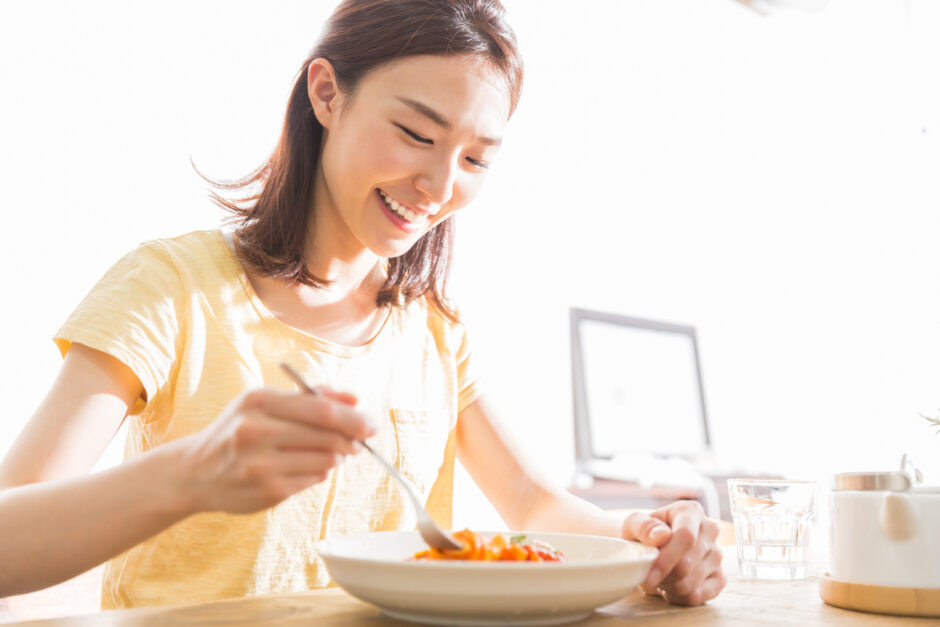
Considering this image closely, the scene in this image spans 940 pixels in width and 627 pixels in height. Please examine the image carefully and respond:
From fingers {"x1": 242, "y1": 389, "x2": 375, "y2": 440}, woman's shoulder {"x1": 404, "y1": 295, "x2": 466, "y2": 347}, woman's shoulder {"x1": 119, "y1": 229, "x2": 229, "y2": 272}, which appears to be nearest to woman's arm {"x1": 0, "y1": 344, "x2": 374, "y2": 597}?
fingers {"x1": 242, "y1": 389, "x2": 375, "y2": 440}

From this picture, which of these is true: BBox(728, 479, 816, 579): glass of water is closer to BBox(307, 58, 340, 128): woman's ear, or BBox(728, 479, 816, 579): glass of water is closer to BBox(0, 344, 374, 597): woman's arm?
BBox(0, 344, 374, 597): woman's arm

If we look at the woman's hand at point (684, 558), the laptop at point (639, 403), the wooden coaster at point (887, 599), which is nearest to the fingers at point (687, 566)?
the woman's hand at point (684, 558)

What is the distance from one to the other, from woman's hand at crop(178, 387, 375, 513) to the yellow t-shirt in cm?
43

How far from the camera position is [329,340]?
1162mm

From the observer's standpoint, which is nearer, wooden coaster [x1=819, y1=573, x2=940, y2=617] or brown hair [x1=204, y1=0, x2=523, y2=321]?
wooden coaster [x1=819, y1=573, x2=940, y2=617]

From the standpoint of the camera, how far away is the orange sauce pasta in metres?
0.61

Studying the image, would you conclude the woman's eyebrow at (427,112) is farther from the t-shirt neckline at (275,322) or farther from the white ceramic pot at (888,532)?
the white ceramic pot at (888,532)

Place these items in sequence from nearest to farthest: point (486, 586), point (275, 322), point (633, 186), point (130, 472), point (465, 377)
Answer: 1. point (486, 586)
2. point (130, 472)
3. point (275, 322)
4. point (465, 377)
5. point (633, 186)

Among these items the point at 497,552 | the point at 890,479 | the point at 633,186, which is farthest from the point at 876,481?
the point at 633,186

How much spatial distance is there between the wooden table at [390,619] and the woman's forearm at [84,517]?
0.21ft

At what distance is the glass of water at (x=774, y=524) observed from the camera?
2.85ft

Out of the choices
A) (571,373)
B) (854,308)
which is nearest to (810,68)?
(854,308)

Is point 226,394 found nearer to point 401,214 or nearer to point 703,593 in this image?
point 401,214

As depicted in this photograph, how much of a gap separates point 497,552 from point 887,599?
1.16 ft
